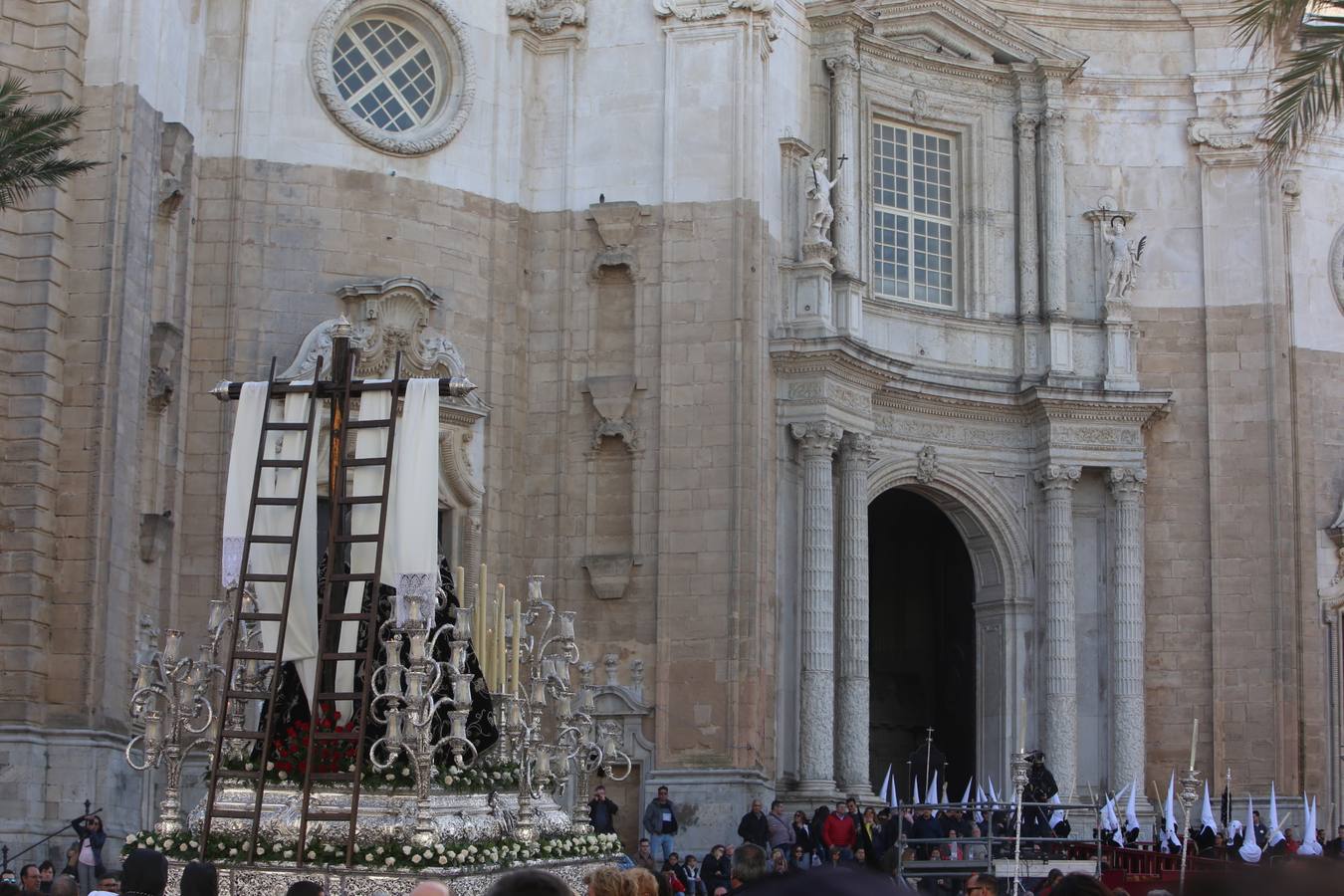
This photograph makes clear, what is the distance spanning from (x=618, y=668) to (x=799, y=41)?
994 cm

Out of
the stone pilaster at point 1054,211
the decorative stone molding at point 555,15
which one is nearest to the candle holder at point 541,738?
the decorative stone molding at point 555,15

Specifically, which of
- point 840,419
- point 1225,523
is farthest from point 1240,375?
point 840,419

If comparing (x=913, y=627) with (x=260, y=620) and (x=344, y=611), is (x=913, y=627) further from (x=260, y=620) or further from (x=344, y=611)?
(x=260, y=620)

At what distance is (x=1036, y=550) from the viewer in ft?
106

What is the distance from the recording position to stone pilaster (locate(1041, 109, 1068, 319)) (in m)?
32.9

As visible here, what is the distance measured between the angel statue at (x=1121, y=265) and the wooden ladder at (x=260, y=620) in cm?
2059

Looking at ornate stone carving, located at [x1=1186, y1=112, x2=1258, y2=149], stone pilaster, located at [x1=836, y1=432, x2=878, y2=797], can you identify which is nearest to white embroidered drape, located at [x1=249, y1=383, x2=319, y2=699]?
stone pilaster, located at [x1=836, y1=432, x2=878, y2=797]

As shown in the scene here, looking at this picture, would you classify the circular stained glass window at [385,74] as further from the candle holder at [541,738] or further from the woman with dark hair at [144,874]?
the woman with dark hair at [144,874]

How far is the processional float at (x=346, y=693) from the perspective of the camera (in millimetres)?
13641

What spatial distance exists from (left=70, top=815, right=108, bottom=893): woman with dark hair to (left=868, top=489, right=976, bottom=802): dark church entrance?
53.2 ft

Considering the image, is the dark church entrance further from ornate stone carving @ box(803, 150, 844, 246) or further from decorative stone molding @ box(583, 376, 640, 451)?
decorative stone molding @ box(583, 376, 640, 451)

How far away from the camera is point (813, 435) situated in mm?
29578

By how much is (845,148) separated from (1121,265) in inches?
192

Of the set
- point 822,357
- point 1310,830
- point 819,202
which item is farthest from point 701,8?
point 1310,830
